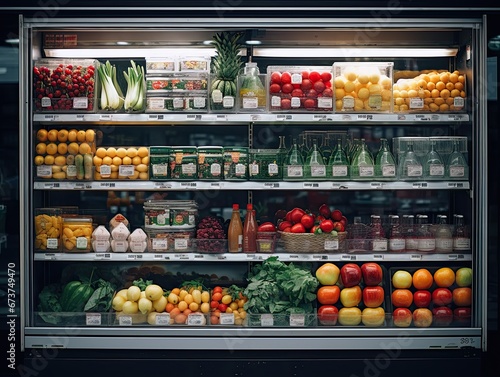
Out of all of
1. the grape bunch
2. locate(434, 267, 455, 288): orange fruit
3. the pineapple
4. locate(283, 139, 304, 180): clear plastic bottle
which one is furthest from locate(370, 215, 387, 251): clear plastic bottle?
the pineapple

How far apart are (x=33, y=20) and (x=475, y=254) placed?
3.48m

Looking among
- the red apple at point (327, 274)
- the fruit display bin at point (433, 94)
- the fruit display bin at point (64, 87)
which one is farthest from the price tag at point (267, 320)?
the fruit display bin at point (64, 87)

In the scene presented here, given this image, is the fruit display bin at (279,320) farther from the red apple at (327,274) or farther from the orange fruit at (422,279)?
the orange fruit at (422,279)

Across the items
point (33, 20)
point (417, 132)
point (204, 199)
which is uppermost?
point (33, 20)

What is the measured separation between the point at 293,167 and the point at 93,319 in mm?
1800

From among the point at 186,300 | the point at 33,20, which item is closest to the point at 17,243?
the point at 186,300

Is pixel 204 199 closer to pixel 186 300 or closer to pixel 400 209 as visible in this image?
pixel 186 300

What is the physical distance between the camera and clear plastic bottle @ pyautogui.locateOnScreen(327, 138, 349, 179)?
15.2ft

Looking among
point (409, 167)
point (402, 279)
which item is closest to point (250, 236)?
point (402, 279)

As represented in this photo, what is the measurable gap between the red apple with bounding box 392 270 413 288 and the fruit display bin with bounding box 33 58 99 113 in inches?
102

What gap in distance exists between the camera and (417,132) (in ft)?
16.9

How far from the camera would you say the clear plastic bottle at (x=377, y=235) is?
15.2 ft

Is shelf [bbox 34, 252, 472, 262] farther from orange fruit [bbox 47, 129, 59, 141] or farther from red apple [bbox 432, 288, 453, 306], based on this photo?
orange fruit [bbox 47, 129, 59, 141]

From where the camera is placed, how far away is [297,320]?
14.4 ft
